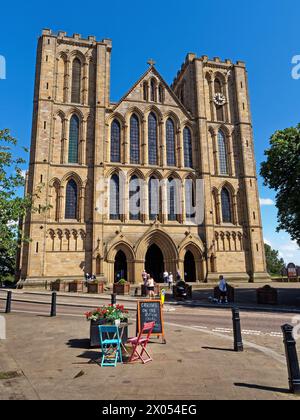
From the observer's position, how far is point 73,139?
31.4 metres

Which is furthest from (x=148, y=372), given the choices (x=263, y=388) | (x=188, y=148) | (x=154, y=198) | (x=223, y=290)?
(x=188, y=148)

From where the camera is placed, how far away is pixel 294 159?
20250 millimetres

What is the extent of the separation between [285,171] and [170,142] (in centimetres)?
1570

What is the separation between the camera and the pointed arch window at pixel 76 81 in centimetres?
3262

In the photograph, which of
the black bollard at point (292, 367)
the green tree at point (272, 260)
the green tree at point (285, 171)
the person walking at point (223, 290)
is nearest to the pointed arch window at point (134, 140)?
the green tree at point (285, 171)

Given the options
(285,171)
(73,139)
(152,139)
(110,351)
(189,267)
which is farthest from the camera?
(152,139)


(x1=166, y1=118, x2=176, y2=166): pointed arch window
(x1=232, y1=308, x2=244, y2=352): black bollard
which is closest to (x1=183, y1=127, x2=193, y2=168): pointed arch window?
(x1=166, y1=118, x2=176, y2=166): pointed arch window

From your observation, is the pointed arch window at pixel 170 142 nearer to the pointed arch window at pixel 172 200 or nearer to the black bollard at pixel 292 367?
the pointed arch window at pixel 172 200

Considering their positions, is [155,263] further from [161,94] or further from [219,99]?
[219,99]

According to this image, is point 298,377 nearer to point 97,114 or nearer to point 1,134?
point 1,134

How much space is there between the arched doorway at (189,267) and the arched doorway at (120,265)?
6640 millimetres

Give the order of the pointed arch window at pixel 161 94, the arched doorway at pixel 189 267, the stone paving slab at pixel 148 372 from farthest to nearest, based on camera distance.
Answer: the pointed arch window at pixel 161 94 < the arched doorway at pixel 189 267 < the stone paving slab at pixel 148 372

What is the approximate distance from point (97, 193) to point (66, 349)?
2245 centimetres

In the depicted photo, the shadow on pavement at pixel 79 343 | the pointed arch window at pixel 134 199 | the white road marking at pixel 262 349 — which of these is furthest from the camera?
the pointed arch window at pixel 134 199
